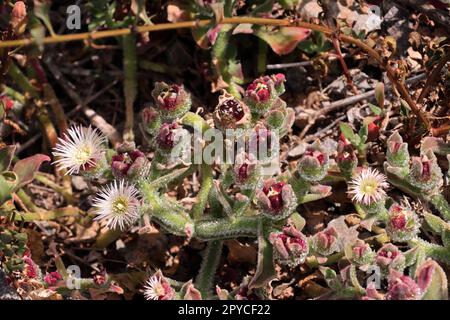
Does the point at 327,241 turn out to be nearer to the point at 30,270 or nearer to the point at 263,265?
the point at 263,265

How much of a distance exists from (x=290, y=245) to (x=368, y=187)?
370 mm

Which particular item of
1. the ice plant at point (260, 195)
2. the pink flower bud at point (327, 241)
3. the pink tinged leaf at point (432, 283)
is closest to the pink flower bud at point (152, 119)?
the ice plant at point (260, 195)

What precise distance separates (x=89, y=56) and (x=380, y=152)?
1.43m

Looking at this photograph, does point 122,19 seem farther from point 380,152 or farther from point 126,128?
point 380,152

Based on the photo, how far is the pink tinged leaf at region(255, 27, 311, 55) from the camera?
2506 mm

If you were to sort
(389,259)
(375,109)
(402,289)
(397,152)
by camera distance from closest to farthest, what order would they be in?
(402,289)
(389,259)
(397,152)
(375,109)

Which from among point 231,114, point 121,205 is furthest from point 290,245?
point 121,205

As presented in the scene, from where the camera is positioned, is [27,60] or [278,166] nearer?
[278,166]

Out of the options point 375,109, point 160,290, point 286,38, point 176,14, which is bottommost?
point 160,290

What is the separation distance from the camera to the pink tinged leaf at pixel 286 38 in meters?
2.51

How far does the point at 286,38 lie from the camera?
101 inches

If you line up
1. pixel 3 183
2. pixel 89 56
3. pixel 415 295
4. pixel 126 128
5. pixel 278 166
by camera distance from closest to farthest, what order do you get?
pixel 415 295 < pixel 3 183 < pixel 278 166 < pixel 126 128 < pixel 89 56
